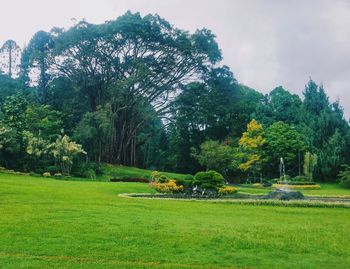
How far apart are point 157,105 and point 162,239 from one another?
42.8m

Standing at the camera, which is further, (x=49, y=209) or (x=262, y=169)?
(x=262, y=169)

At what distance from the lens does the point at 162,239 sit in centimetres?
934

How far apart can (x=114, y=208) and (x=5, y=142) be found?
22.2 meters

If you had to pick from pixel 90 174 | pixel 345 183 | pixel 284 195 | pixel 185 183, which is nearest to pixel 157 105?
pixel 90 174

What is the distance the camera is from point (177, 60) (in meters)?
47.8

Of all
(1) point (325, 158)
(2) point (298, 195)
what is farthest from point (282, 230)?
(1) point (325, 158)

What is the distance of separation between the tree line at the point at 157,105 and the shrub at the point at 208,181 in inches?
591

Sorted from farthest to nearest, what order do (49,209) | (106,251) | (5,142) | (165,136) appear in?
(165,136)
(5,142)
(49,209)
(106,251)

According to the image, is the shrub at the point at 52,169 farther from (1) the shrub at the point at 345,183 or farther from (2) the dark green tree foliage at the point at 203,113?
(1) the shrub at the point at 345,183

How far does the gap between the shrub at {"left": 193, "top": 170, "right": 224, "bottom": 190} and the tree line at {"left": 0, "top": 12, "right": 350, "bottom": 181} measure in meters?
15.0

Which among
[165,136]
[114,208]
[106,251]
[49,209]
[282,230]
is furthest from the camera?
[165,136]

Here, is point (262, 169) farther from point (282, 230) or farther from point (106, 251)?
point (106, 251)

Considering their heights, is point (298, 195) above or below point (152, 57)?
below

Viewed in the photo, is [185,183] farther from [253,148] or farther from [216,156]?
[253,148]
